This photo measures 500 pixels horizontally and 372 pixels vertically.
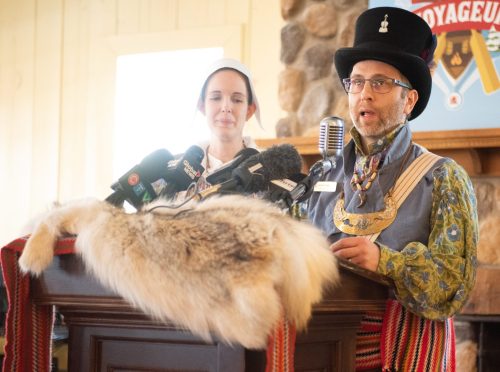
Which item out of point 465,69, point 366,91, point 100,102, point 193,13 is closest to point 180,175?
point 366,91

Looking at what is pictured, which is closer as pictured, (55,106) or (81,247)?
(81,247)

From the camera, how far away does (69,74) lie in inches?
199

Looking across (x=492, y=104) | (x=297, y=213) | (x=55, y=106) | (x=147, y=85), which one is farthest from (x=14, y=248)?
(x=55, y=106)

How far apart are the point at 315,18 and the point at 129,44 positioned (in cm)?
133

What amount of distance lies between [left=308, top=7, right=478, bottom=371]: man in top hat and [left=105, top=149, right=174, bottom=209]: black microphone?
0.38 meters

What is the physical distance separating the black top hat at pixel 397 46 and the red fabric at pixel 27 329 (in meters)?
0.98

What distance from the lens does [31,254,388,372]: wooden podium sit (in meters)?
1.15

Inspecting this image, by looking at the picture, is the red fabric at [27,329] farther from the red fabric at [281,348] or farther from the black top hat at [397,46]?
the black top hat at [397,46]

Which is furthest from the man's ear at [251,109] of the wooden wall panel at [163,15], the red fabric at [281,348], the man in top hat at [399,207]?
the wooden wall panel at [163,15]

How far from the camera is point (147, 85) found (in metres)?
4.80

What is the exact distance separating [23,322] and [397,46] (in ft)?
3.80

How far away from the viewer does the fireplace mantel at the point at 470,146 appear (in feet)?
11.3

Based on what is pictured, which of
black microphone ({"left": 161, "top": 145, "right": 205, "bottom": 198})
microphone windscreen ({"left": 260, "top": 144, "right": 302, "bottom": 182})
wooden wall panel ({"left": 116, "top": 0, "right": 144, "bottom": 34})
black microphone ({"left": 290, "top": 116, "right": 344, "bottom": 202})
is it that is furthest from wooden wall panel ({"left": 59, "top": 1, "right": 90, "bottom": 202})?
microphone windscreen ({"left": 260, "top": 144, "right": 302, "bottom": 182})

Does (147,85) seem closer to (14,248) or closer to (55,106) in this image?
(55,106)
